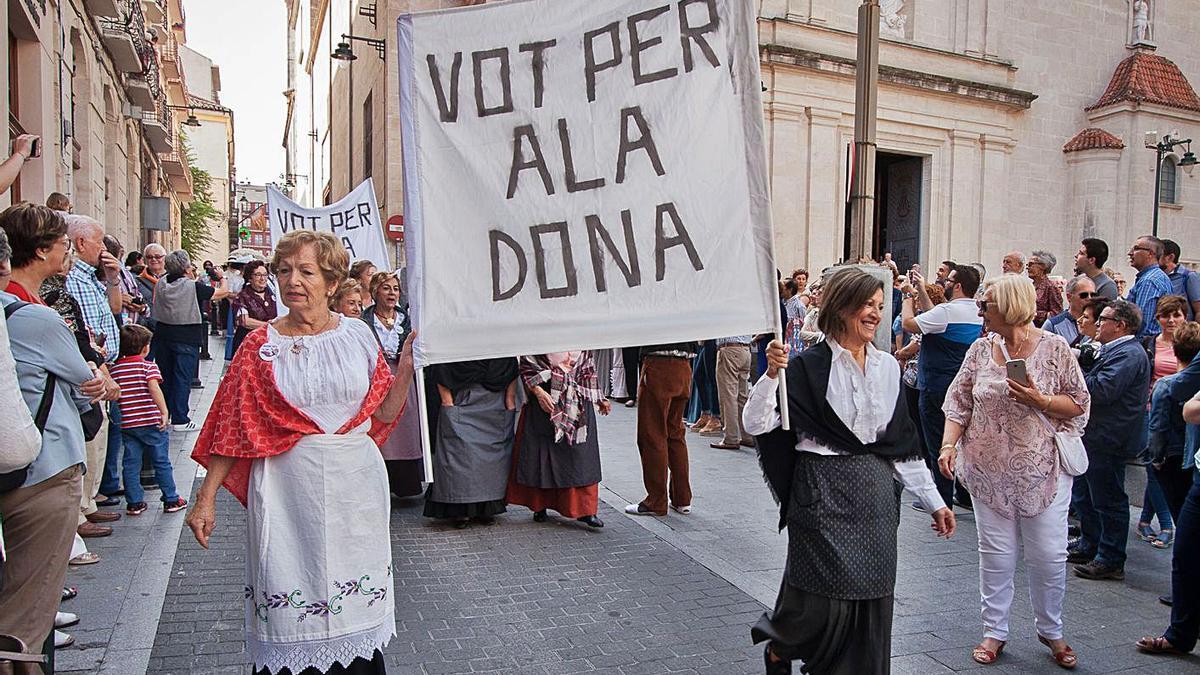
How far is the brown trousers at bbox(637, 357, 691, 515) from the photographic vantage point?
705cm

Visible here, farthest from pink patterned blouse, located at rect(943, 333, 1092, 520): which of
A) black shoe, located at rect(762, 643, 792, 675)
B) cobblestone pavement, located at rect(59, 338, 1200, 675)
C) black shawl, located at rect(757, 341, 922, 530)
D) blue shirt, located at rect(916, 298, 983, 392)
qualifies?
blue shirt, located at rect(916, 298, 983, 392)

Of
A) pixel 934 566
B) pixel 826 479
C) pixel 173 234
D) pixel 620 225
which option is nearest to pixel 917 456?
pixel 826 479

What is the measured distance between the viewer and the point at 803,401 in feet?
11.7

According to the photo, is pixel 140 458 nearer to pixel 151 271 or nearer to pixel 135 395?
pixel 135 395

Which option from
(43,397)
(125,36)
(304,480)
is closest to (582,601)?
(304,480)

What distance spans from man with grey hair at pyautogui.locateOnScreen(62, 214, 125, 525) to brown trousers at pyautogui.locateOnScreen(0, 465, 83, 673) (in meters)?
2.27

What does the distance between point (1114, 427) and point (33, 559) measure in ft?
19.7

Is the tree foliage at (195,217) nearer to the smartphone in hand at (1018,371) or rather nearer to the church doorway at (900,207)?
the church doorway at (900,207)

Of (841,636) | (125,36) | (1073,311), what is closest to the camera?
(841,636)

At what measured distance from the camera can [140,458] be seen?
22.7 ft

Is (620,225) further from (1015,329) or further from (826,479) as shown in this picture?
(1015,329)

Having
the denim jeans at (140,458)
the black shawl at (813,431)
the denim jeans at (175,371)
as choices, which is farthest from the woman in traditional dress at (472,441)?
the denim jeans at (175,371)

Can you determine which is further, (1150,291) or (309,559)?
(1150,291)

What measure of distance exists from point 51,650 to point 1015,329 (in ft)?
15.2
